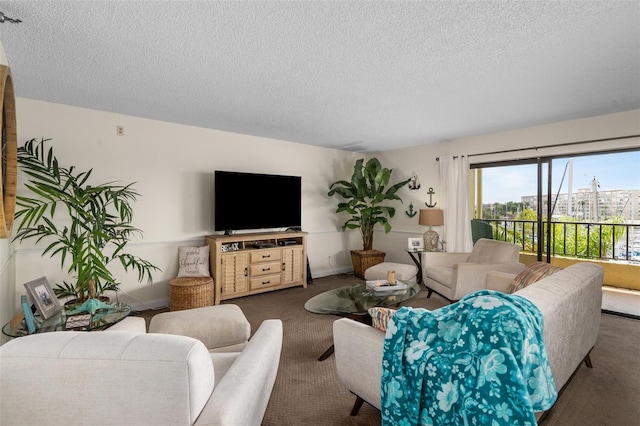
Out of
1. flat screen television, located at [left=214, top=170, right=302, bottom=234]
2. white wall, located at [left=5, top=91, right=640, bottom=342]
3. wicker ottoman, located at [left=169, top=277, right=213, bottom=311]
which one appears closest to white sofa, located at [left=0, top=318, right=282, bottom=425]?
white wall, located at [left=5, top=91, right=640, bottom=342]

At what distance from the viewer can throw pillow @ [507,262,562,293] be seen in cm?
222

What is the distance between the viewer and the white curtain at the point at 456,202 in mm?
4734

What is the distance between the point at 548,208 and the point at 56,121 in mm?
5934

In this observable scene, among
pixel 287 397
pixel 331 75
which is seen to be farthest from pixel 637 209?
pixel 287 397

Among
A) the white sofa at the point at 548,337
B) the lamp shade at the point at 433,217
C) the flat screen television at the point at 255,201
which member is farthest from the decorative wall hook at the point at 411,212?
Answer: the white sofa at the point at 548,337

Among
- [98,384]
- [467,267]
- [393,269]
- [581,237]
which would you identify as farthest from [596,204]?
[98,384]

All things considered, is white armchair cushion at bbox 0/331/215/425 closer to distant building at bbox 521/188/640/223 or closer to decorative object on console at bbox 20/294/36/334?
decorative object on console at bbox 20/294/36/334

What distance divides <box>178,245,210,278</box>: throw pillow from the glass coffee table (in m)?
1.78

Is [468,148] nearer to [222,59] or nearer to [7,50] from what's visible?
[222,59]

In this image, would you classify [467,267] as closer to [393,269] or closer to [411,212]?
[393,269]

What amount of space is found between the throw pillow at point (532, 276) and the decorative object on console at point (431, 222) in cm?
235

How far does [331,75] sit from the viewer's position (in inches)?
98.8

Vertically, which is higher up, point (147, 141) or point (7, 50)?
point (7, 50)

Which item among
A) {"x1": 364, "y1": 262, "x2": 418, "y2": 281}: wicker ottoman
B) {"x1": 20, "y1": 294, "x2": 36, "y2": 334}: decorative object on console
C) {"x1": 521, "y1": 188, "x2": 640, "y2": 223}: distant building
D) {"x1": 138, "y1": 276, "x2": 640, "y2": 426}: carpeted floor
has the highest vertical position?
{"x1": 521, "y1": 188, "x2": 640, "y2": 223}: distant building
